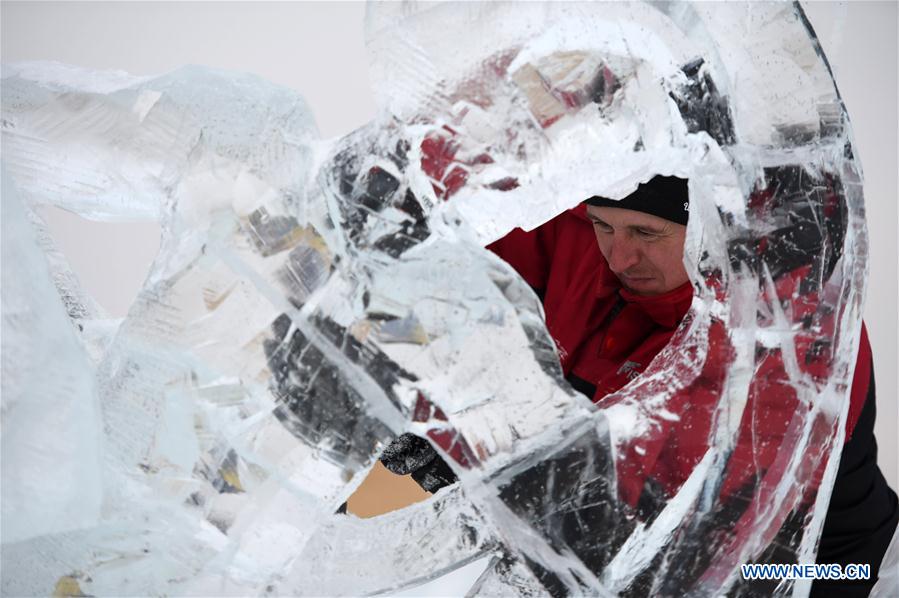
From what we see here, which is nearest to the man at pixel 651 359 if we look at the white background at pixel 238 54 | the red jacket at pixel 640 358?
the red jacket at pixel 640 358

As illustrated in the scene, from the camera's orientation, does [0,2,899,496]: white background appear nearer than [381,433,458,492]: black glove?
No

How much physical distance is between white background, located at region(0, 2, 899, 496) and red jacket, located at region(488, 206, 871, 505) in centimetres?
37

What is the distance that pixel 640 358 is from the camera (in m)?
0.81

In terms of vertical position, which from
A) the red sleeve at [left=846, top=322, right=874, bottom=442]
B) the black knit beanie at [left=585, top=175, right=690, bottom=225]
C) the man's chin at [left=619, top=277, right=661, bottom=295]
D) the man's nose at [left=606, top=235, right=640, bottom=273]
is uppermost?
the black knit beanie at [left=585, top=175, right=690, bottom=225]

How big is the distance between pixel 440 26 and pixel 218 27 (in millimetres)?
831

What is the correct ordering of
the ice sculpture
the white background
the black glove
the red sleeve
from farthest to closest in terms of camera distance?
1. the white background
2. the black glove
3. the red sleeve
4. the ice sculpture

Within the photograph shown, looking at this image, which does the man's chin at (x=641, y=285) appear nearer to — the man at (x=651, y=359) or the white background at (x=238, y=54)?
the man at (x=651, y=359)

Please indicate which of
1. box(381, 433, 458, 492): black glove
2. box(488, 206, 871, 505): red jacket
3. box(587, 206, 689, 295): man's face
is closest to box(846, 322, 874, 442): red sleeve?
box(488, 206, 871, 505): red jacket

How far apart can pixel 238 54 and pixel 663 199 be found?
0.69 metres

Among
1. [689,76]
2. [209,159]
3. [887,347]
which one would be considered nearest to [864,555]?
[689,76]

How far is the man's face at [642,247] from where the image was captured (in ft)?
2.41

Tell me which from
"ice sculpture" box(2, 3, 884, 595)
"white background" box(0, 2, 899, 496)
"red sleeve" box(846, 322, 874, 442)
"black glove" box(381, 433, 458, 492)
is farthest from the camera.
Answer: "white background" box(0, 2, 899, 496)

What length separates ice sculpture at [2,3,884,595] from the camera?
1.33 ft

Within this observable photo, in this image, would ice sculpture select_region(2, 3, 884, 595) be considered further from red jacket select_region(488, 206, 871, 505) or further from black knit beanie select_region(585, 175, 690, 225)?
black knit beanie select_region(585, 175, 690, 225)
